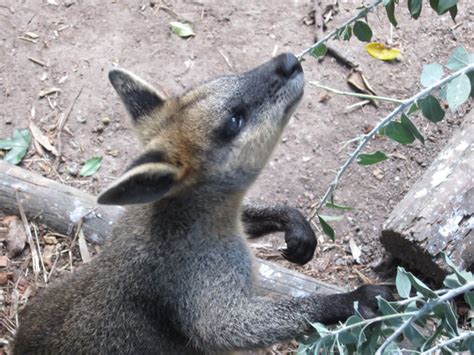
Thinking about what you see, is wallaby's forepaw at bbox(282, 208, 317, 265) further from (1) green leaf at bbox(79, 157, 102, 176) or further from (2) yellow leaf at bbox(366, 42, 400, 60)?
(2) yellow leaf at bbox(366, 42, 400, 60)

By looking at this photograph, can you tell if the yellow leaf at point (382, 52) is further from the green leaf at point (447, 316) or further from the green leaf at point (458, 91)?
the green leaf at point (447, 316)

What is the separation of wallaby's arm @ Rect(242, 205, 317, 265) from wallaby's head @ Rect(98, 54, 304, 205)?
0.82 m

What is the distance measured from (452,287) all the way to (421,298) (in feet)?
0.41

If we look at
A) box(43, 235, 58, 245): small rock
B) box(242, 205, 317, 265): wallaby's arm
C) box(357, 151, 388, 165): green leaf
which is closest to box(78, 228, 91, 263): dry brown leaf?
box(43, 235, 58, 245): small rock

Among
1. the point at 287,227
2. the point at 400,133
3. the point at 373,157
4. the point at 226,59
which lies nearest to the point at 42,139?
the point at 226,59

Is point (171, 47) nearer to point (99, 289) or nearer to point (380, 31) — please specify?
point (380, 31)

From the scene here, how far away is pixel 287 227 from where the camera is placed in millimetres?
4852

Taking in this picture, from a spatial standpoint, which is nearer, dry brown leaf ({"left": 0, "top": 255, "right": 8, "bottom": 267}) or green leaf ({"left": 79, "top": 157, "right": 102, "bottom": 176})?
dry brown leaf ({"left": 0, "top": 255, "right": 8, "bottom": 267})

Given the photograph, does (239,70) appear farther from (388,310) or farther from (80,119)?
(388,310)

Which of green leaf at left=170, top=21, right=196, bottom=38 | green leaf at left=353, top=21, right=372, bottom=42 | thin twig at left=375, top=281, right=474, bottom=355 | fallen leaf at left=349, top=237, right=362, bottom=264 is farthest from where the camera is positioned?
Result: green leaf at left=170, top=21, right=196, bottom=38

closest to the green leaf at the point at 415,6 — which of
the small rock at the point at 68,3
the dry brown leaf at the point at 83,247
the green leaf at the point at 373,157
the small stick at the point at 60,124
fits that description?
the green leaf at the point at 373,157

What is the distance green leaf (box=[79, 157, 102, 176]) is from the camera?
6.05 meters

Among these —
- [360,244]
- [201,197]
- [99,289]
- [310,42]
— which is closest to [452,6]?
[201,197]

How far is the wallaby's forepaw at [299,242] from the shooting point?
4.72 metres
